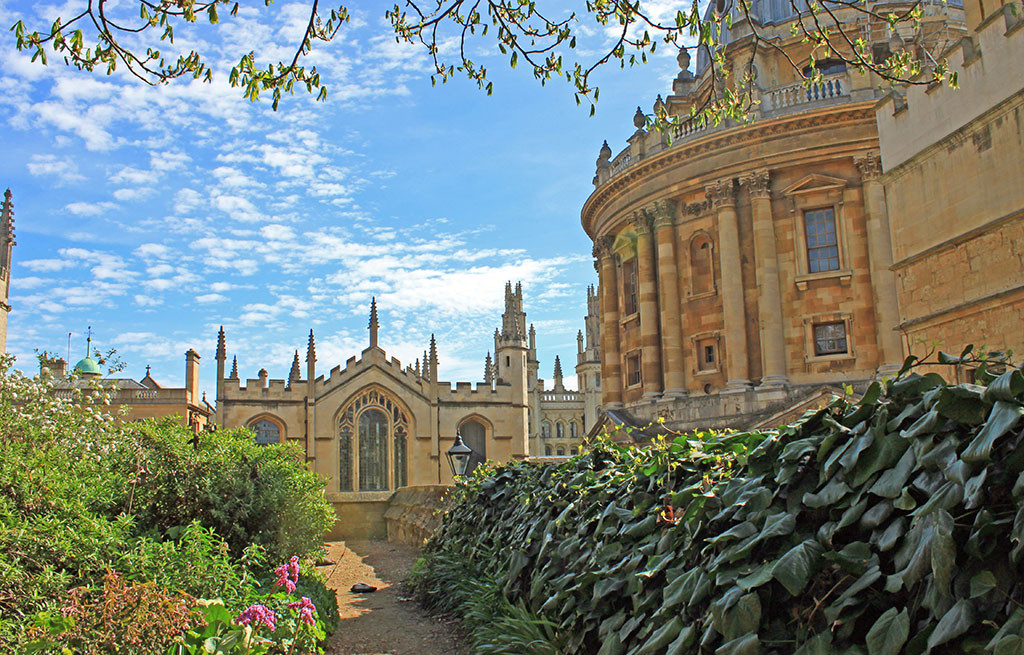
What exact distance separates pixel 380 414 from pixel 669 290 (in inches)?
882

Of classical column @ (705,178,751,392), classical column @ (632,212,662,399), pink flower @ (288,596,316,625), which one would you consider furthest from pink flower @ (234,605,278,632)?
classical column @ (632,212,662,399)

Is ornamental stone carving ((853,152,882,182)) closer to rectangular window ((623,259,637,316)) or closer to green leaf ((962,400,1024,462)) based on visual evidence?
rectangular window ((623,259,637,316))

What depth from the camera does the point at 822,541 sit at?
141 inches

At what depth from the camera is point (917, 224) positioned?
15.3 m

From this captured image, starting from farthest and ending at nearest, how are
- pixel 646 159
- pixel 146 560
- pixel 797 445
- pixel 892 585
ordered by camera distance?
pixel 646 159, pixel 146 560, pixel 797 445, pixel 892 585

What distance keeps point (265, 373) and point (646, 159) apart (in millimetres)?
27658

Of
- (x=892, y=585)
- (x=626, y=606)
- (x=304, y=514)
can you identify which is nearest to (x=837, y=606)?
(x=892, y=585)

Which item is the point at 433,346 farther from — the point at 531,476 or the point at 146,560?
the point at 146,560

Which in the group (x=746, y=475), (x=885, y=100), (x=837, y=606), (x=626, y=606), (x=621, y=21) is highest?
(x=885, y=100)

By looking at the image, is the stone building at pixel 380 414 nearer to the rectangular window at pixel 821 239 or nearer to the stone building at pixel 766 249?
the stone building at pixel 766 249

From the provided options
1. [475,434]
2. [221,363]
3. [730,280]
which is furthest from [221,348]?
[730,280]

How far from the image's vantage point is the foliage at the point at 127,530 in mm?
4648

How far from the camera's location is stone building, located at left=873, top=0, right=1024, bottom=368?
13.2m

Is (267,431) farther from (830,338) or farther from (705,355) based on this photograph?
(830,338)
